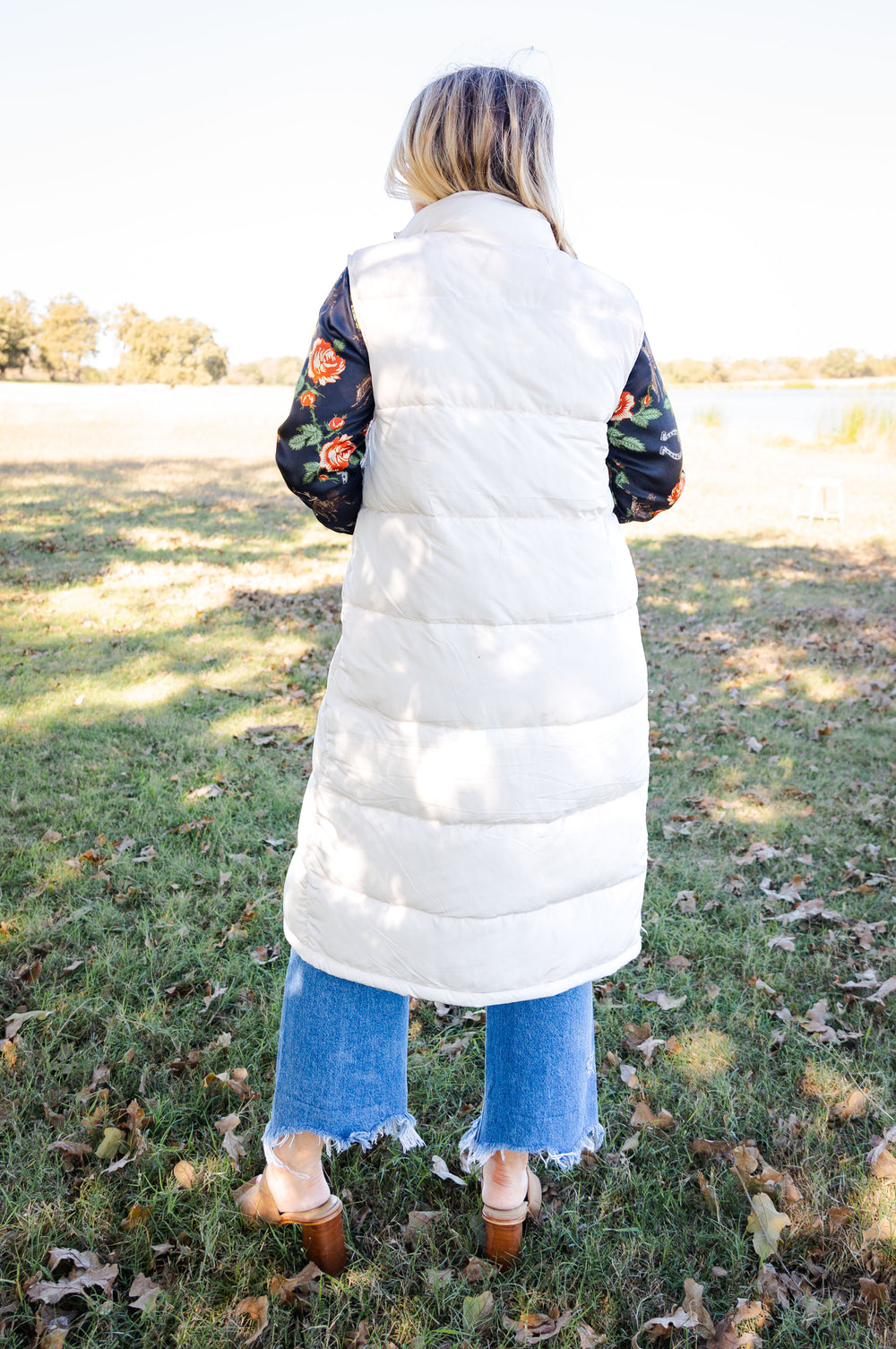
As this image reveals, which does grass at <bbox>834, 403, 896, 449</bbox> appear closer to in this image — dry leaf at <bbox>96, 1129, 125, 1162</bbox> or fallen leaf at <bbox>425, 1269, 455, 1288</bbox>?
fallen leaf at <bbox>425, 1269, 455, 1288</bbox>

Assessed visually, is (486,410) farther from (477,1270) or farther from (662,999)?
(662,999)

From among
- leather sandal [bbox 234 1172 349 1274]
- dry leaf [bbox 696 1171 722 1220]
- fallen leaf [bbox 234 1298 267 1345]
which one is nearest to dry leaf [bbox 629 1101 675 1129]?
dry leaf [bbox 696 1171 722 1220]

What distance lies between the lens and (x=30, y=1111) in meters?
2.38

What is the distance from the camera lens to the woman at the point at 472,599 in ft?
4.88

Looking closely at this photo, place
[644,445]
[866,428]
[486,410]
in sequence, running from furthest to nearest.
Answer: [866,428] → [644,445] → [486,410]

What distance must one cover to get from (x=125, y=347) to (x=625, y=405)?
6520cm

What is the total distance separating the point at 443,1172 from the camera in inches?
89.0

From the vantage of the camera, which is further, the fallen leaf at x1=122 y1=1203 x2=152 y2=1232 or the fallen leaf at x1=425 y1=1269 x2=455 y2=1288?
the fallen leaf at x1=122 y1=1203 x2=152 y2=1232

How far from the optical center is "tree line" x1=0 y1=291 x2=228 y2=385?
184 feet

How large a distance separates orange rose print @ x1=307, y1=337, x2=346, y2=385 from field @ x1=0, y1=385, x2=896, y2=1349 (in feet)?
6.19

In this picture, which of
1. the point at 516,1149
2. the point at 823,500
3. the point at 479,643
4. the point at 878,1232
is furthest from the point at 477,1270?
the point at 823,500

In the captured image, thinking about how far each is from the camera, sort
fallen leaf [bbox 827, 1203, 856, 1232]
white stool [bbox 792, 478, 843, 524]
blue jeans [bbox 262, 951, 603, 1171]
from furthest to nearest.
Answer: white stool [bbox 792, 478, 843, 524] → fallen leaf [bbox 827, 1203, 856, 1232] → blue jeans [bbox 262, 951, 603, 1171]

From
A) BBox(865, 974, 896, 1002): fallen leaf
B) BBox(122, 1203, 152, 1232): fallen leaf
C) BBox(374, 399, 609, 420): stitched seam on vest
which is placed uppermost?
BBox(374, 399, 609, 420): stitched seam on vest

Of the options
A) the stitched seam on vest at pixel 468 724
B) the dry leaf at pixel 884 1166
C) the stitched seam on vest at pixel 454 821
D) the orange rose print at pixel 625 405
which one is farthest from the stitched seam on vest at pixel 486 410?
the dry leaf at pixel 884 1166
